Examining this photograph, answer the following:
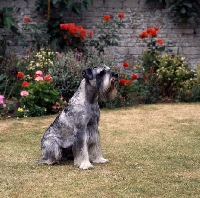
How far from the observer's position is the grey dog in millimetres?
6688

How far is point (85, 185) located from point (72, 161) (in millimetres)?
1139

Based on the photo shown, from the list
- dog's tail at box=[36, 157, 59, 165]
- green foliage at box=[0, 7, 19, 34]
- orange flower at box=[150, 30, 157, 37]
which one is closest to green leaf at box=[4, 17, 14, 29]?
green foliage at box=[0, 7, 19, 34]

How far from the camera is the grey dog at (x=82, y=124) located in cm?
669

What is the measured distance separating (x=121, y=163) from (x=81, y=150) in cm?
73

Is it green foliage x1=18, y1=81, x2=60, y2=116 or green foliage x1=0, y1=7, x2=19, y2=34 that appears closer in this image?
A: green foliage x1=18, y1=81, x2=60, y2=116

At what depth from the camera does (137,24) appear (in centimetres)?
1477

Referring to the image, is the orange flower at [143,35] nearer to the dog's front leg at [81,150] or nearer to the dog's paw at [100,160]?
the dog's paw at [100,160]

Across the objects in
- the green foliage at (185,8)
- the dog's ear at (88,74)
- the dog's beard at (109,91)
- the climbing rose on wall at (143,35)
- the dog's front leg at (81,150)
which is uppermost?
the green foliage at (185,8)

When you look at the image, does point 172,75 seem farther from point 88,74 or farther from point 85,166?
point 85,166

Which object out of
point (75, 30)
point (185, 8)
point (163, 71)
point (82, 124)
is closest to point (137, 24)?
point (185, 8)

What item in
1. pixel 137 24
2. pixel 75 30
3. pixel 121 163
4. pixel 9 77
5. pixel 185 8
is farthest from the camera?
pixel 137 24

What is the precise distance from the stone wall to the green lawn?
3.97 m

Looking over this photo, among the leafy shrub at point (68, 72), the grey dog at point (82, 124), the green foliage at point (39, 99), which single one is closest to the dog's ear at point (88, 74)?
the grey dog at point (82, 124)

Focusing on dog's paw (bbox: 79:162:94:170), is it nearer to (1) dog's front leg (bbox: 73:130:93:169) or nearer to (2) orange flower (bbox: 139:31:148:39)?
(1) dog's front leg (bbox: 73:130:93:169)
